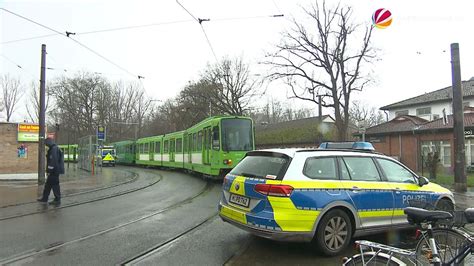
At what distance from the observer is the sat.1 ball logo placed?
52.4ft

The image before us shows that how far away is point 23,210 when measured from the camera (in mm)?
10484

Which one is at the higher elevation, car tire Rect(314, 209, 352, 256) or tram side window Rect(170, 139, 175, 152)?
tram side window Rect(170, 139, 175, 152)

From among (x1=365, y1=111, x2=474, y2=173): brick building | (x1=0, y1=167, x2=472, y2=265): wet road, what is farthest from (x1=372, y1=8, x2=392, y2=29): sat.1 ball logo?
(x1=365, y1=111, x2=474, y2=173): brick building

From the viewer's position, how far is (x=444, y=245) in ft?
12.9

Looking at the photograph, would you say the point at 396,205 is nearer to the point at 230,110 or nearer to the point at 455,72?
the point at 455,72

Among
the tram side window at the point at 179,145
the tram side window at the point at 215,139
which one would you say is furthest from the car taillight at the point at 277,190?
the tram side window at the point at 179,145

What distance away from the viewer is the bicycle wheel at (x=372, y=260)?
3588 millimetres

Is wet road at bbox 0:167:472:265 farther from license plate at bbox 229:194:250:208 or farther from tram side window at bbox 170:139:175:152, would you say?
tram side window at bbox 170:139:175:152

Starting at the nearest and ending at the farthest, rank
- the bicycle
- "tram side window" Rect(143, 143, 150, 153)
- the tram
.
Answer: the bicycle < the tram < "tram side window" Rect(143, 143, 150, 153)

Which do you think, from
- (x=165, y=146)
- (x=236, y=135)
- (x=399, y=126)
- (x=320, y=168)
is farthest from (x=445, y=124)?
(x=320, y=168)

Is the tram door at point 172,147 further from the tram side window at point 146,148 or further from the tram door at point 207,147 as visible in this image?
the tram door at point 207,147

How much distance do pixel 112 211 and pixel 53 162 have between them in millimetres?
2822

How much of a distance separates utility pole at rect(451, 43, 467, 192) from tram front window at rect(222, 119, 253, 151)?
852cm

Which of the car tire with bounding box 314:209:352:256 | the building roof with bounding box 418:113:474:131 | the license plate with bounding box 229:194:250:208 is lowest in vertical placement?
the car tire with bounding box 314:209:352:256
